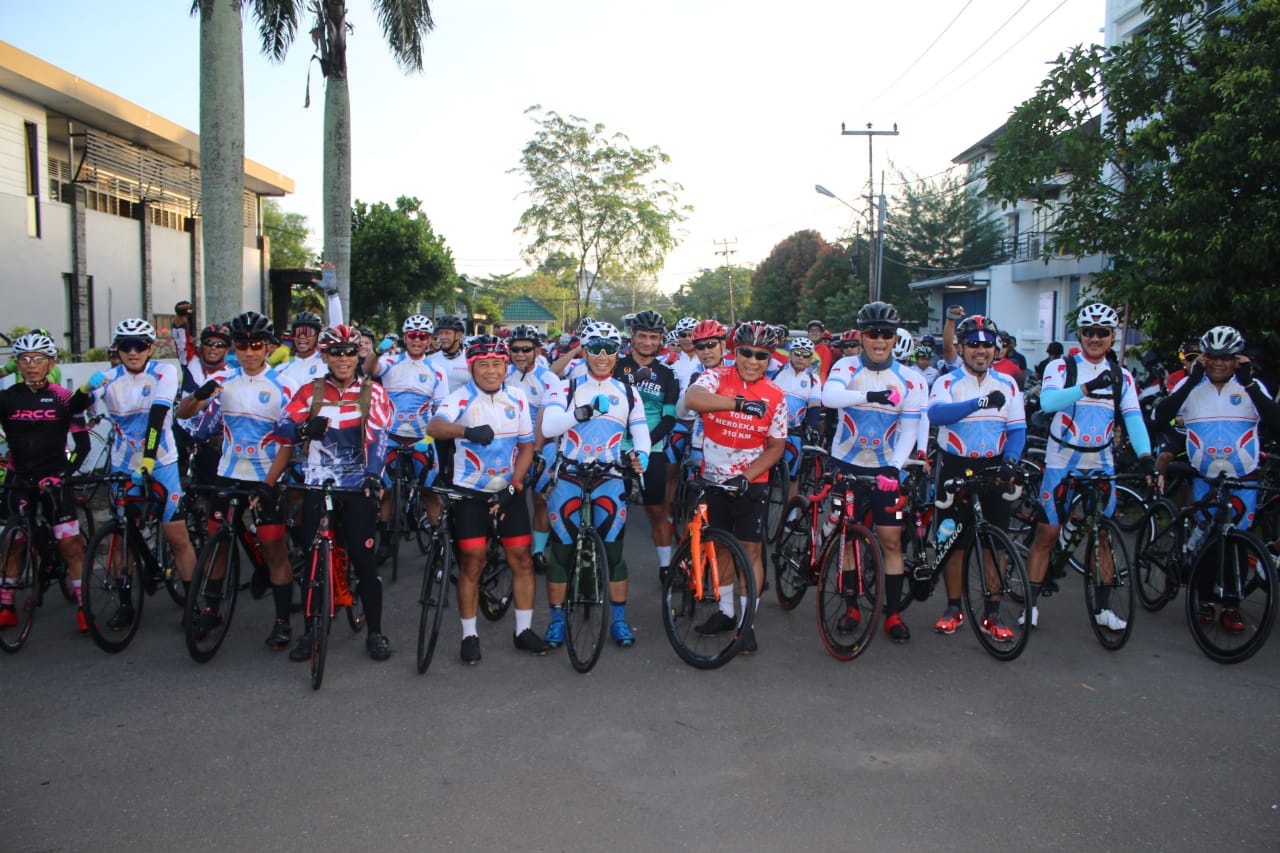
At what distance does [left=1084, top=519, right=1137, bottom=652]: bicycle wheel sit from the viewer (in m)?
6.23

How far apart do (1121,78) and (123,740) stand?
38.9ft

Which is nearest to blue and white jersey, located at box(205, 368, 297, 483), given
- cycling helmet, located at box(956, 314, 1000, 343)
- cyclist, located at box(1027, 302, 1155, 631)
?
cycling helmet, located at box(956, 314, 1000, 343)

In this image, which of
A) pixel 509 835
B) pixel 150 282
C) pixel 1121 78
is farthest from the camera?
pixel 150 282

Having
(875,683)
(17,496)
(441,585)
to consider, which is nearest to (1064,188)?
(875,683)

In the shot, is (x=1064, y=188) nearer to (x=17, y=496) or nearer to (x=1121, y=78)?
(x=1121, y=78)

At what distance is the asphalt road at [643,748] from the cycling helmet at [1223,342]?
6.50ft

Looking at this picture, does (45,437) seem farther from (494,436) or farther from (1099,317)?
(1099,317)

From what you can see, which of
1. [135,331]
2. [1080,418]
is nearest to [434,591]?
[135,331]

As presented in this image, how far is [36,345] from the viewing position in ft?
21.7

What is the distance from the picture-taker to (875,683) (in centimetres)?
584

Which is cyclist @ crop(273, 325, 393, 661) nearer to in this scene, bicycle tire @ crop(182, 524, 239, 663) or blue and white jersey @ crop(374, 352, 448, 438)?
bicycle tire @ crop(182, 524, 239, 663)

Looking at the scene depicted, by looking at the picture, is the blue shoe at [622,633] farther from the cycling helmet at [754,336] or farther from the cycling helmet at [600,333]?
the cycling helmet at [754,336]

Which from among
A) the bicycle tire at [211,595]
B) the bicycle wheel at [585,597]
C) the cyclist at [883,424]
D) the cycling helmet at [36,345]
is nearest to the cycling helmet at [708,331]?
the cyclist at [883,424]

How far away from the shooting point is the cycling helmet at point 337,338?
611 centimetres
